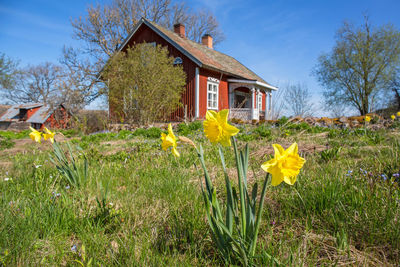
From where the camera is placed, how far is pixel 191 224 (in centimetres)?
133

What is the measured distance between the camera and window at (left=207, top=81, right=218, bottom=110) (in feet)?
47.3

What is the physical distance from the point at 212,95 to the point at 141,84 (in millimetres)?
5236

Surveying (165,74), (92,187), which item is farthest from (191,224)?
(165,74)

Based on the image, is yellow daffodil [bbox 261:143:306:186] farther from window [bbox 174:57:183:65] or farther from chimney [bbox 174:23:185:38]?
chimney [bbox 174:23:185:38]

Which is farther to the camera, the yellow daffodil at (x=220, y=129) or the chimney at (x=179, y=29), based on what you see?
the chimney at (x=179, y=29)

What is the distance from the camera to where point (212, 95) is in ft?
48.4

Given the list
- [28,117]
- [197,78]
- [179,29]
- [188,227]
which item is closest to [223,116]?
[188,227]

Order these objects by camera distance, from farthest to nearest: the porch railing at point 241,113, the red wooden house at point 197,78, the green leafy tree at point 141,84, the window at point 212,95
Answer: the porch railing at point 241,113 < the window at point 212,95 < the red wooden house at point 197,78 < the green leafy tree at point 141,84

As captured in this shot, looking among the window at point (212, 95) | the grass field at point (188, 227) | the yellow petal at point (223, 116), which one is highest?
the window at point (212, 95)

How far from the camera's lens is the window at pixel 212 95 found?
14.4 metres

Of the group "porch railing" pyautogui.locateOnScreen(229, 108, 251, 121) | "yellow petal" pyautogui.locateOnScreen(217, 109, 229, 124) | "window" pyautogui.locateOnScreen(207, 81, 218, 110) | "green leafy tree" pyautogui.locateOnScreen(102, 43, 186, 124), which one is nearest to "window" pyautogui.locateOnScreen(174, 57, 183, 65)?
"window" pyautogui.locateOnScreen(207, 81, 218, 110)

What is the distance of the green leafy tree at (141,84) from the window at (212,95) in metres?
3.14

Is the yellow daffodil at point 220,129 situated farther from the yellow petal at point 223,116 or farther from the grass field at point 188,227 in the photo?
the grass field at point 188,227

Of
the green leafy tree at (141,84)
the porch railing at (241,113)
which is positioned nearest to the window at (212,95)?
the porch railing at (241,113)
